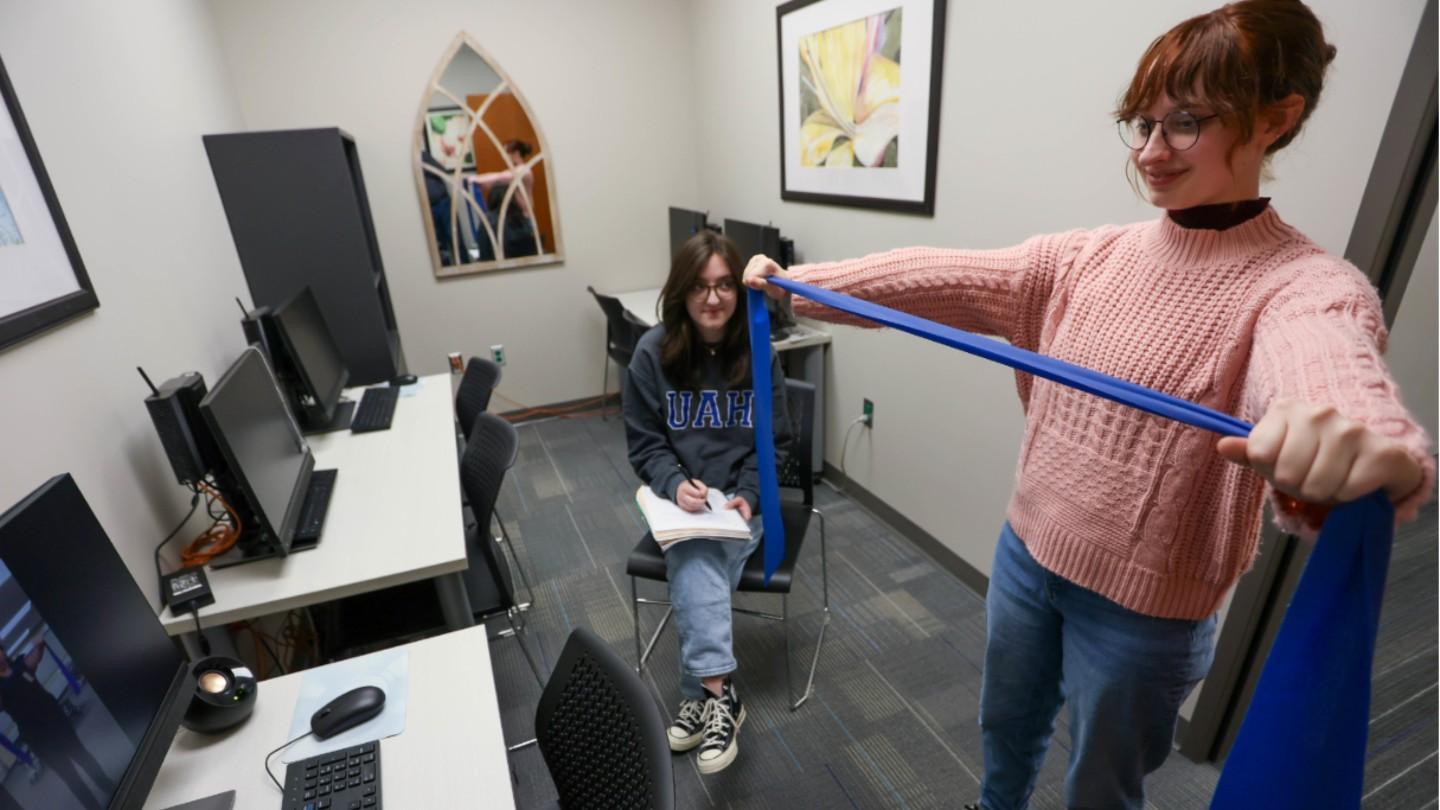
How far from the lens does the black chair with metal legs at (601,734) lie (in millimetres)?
864

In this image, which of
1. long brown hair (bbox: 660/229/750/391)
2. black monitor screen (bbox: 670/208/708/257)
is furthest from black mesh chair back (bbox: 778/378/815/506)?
black monitor screen (bbox: 670/208/708/257)

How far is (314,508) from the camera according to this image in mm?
1657

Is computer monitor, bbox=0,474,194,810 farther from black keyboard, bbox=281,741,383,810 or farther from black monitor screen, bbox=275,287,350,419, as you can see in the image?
black monitor screen, bbox=275,287,350,419

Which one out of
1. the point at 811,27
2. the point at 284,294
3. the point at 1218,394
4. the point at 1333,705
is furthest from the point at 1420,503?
the point at 284,294

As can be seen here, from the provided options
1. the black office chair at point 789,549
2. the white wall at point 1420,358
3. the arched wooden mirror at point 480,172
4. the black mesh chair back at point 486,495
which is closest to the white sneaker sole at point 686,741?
the black office chair at point 789,549

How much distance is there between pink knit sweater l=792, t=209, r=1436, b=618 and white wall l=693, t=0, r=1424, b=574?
2.11ft

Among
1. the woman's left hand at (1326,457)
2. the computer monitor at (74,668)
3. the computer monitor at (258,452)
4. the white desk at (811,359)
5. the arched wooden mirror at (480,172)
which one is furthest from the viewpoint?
the arched wooden mirror at (480,172)

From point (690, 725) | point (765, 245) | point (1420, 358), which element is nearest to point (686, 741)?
point (690, 725)

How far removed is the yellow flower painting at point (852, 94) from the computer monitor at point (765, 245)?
0.36 m

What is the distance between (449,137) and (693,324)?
251cm

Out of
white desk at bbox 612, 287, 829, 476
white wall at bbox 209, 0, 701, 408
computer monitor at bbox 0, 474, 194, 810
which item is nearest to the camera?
computer monitor at bbox 0, 474, 194, 810

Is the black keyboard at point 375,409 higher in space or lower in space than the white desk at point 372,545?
higher

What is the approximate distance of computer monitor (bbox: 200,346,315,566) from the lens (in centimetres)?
129

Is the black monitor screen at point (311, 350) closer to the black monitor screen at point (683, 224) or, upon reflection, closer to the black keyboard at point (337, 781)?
the black keyboard at point (337, 781)
